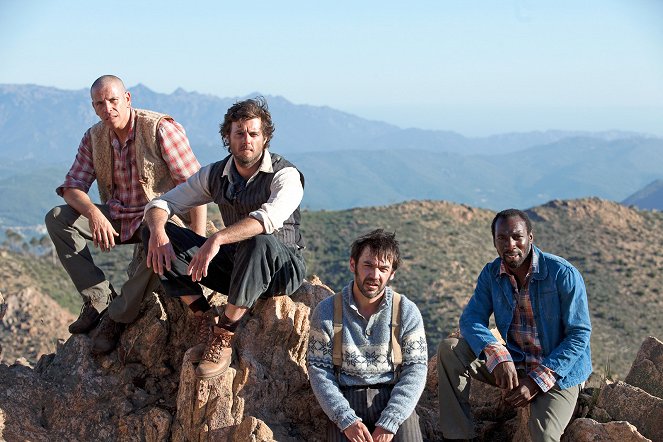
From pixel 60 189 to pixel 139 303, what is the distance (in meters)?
1.33

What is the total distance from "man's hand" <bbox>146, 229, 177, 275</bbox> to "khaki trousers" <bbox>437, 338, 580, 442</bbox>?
2215 millimetres

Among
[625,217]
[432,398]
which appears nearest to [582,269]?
[625,217]

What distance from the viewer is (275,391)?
5.96 metres

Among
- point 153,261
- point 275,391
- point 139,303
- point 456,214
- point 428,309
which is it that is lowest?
point 428,309

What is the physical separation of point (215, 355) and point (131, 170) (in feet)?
7.10

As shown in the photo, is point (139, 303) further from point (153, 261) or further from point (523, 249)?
point (523, 249)

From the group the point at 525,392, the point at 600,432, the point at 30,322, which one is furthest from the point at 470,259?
the point at 525,392

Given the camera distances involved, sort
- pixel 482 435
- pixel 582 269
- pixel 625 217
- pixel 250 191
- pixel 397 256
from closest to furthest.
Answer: pixel 397 256 → pixel 250 191 → pixel 482 435 → pixel 582 269 → pixel 625 217

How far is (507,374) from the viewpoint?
209 inches

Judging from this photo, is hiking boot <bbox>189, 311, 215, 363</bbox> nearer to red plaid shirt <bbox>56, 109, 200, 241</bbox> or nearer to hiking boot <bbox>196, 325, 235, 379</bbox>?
hiking boot <bbox>196, 325, 235, 379</bbox>

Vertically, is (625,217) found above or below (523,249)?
below

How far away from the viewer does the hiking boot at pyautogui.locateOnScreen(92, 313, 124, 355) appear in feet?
21.0

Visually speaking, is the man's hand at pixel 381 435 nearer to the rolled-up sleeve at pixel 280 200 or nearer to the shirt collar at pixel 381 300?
the shirt collar at pixel 381 300

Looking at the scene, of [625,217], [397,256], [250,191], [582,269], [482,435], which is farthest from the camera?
[625,217]
